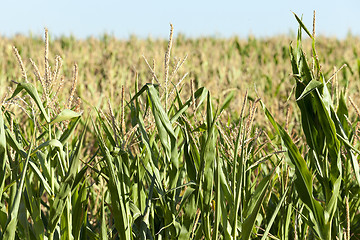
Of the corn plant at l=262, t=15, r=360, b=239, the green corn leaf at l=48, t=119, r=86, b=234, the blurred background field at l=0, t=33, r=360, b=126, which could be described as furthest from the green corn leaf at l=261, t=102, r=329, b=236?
the blurred background field at l=0, t=33, r=360, b=126

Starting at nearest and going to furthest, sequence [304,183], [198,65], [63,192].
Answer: [63,192]
[304,183]
[198,65]

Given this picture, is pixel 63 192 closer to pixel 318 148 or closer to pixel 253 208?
pixel 253 208

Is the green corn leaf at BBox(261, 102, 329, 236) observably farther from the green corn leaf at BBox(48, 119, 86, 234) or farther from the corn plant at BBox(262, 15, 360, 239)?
the green corn leaf at BBox(48, 119, 86, 234)

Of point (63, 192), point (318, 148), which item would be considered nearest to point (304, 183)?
point (318, 148)

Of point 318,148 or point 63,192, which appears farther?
point 318,148

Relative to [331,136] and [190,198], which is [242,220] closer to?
[190,198]

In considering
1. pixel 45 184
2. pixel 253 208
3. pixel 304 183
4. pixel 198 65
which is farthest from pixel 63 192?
pixel 198 65

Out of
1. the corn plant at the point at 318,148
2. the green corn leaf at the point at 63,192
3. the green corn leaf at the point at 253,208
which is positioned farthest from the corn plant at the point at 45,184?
the corn plant at the point at 318,148

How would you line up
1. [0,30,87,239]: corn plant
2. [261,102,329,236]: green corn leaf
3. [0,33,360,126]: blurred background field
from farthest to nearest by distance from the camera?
1. [0,33,360,126]: blurred background field
2. [261,102,329,236]: green corn leaf
3. [0,30,87,239]: corn plant

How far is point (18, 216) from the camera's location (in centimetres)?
108

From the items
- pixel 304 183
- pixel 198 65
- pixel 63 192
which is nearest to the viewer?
pixel 63 192

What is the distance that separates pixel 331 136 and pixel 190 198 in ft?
1.30

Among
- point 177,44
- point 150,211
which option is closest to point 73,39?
point 177,44

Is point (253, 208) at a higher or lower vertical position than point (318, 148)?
lower
